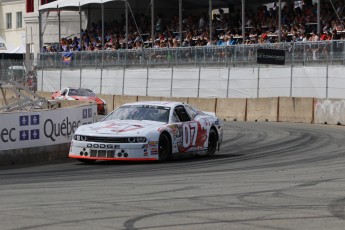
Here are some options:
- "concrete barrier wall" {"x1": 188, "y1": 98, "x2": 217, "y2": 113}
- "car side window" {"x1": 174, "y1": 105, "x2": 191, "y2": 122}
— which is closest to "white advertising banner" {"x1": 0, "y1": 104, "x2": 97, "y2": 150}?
"car side window" {"x1": 174, "y1": 105, "x2": 191, "y2": 122}

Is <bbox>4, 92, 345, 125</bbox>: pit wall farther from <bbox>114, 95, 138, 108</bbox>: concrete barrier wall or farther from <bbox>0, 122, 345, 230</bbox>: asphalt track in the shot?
<bbox>0, 122, 345, 230</bbox>: asphalt track

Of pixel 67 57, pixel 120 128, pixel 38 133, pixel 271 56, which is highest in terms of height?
pixel 271 56

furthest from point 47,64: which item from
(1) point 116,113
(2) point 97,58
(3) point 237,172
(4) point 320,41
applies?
(3) point 237,172

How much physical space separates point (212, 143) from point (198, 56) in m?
21.4

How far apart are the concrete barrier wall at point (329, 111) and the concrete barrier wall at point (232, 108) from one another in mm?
3782

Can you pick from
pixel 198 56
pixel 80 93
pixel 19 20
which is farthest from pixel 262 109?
pixel 19 20

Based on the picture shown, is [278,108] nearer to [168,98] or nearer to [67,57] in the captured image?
[168,98]

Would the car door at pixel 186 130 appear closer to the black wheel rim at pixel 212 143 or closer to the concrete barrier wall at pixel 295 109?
the black wheel rim at pixel 212 143

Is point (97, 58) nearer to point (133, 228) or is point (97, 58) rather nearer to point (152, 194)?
point (152, 194)

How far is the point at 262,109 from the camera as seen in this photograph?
118ft

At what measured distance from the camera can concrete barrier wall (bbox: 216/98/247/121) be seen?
120ft

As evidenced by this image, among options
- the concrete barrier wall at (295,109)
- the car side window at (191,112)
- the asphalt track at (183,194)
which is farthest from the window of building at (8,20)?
the asphalt track at (183,194)

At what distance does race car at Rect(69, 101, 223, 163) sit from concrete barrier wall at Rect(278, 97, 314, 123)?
47.1 ft

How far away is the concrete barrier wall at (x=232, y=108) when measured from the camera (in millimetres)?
36625
